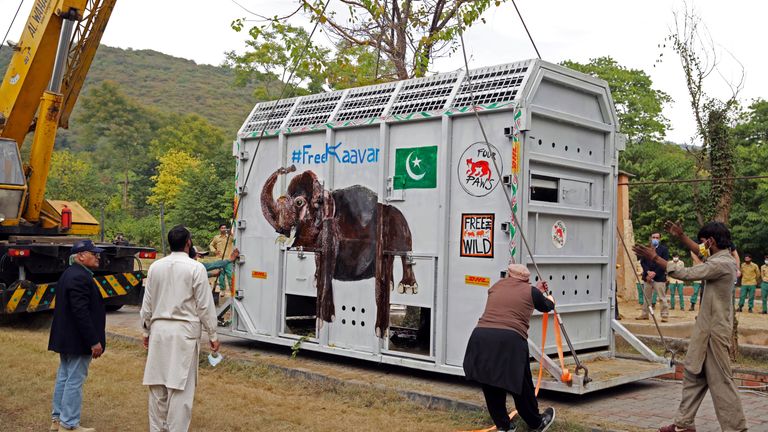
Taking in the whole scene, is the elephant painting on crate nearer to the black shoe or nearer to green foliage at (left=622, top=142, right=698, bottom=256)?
the black shoe

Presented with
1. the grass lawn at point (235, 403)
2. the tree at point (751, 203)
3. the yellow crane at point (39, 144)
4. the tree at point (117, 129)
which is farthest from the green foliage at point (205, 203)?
the grass lawn at point (235, 403)

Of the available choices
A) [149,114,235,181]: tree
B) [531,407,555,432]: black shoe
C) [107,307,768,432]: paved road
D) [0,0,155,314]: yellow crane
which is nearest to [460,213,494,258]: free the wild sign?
[107,307,768,432]: paved road

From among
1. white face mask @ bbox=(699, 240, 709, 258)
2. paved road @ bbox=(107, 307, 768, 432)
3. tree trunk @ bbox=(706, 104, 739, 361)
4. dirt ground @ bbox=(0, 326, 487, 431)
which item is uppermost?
tree trunk @ bbox=(706, 104, 739, 361)

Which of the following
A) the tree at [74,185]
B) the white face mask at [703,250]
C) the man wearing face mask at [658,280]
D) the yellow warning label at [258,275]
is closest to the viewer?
the white face mask at [703,250]

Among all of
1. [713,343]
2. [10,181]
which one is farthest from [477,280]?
[10,181]

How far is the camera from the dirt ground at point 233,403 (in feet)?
21.3

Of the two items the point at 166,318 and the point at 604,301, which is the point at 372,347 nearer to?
the point at 604,301

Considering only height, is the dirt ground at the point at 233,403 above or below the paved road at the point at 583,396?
below

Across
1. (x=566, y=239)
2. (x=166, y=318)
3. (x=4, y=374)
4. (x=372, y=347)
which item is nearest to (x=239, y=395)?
(x=372, y=347)

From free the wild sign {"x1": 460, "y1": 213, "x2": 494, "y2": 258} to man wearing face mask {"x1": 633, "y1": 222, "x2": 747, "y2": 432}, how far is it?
1815 millimetres

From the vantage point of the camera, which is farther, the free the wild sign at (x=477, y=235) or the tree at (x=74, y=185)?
the tree at (x=74, y=185)

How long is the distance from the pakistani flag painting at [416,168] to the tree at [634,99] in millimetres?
33840

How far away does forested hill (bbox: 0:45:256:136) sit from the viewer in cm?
10350

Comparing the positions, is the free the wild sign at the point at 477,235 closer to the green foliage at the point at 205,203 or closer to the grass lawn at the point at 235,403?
the grass lawn at the point at 235,403
